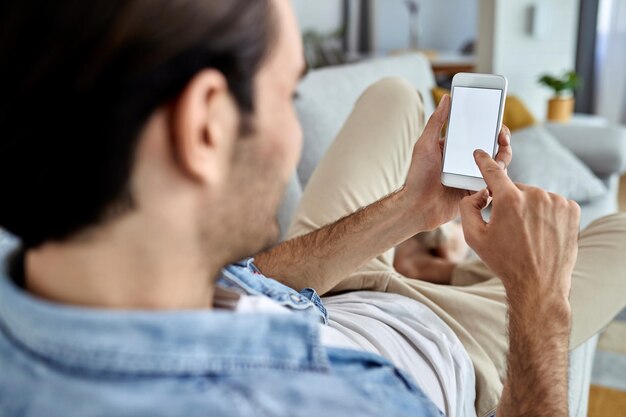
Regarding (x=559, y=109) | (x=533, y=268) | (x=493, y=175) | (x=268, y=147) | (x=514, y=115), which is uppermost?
(x=268, y=147)

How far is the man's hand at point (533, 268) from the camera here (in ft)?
2.65

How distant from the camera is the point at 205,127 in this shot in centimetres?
54

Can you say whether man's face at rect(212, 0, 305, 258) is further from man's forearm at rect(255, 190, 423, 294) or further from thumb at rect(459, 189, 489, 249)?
man's forearm at rect(255, 190, 423, 294)

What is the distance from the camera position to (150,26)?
49 centimetres

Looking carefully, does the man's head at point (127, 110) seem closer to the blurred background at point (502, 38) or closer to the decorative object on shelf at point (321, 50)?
the blurred background at point (502, 38)

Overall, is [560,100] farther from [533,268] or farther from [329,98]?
[533,268]

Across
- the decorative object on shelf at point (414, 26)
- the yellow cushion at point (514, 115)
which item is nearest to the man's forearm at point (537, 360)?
the yellow cushion at point (514, 115)

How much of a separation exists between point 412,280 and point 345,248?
0.18m

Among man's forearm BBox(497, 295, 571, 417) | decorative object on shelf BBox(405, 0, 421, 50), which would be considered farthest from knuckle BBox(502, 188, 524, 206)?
decorative object on shelf BBox(405, 0, 421, 50)

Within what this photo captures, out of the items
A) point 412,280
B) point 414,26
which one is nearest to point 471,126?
point 412,280

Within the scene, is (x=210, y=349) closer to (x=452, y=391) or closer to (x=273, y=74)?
(x=273, y=74)

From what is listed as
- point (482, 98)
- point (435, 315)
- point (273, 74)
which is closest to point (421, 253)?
point (435, 315)

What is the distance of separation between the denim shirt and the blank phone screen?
1.81 feet

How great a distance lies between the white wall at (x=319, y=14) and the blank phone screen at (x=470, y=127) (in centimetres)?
464
